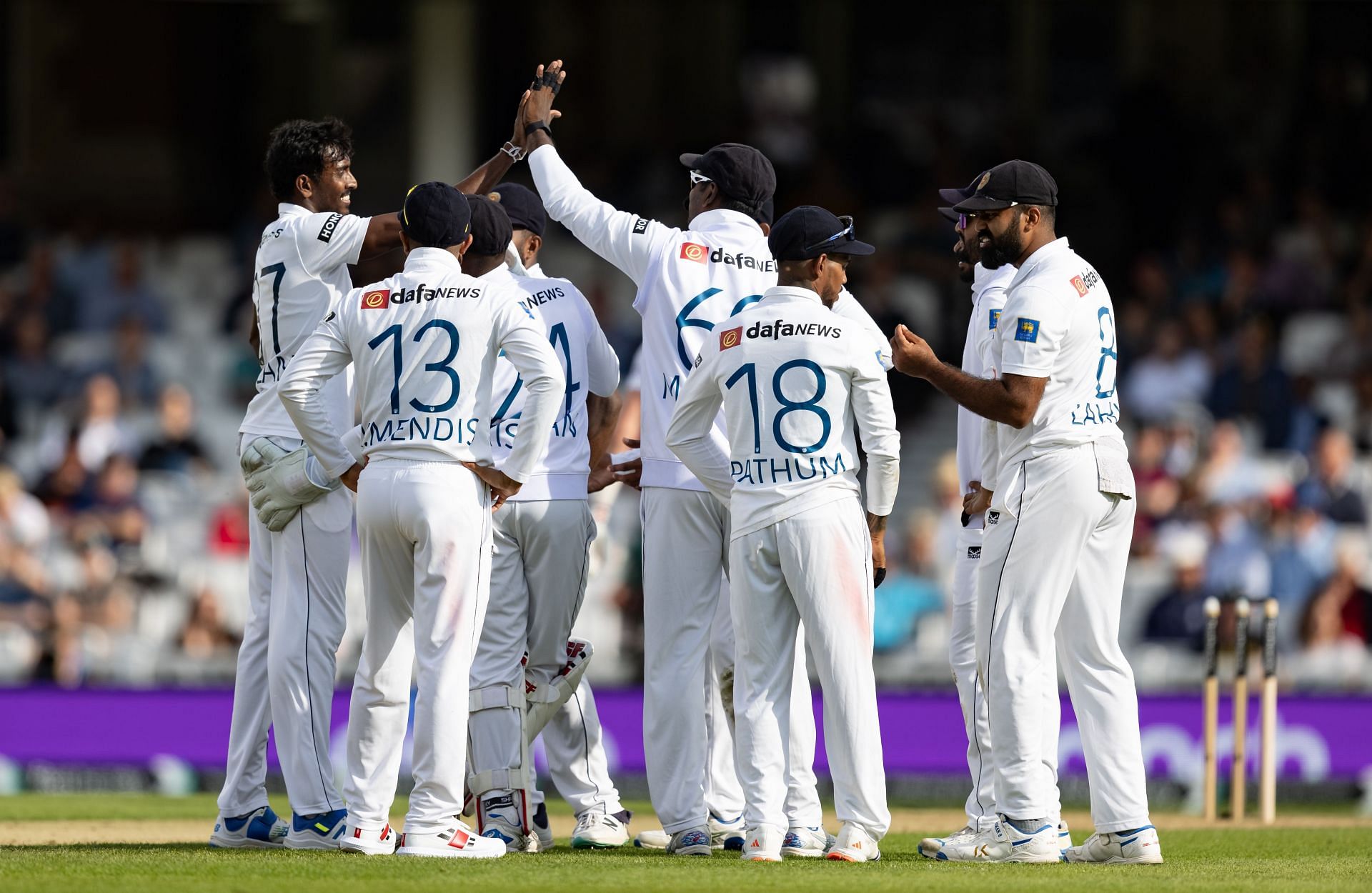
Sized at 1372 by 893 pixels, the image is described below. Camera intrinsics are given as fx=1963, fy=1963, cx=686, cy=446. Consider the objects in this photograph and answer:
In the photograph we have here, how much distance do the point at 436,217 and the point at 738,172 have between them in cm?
133

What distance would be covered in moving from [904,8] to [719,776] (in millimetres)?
14788

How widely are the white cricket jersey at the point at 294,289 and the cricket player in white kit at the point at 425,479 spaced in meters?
0.41

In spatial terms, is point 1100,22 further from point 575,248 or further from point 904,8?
point 575,248

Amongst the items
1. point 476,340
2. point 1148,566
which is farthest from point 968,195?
point 1148,566

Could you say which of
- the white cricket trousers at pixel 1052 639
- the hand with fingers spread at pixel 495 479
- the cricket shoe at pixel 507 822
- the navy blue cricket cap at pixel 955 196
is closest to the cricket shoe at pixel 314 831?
the cricket shoe at pixel 507 822

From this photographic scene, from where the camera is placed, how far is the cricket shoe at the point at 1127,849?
24.1 feet

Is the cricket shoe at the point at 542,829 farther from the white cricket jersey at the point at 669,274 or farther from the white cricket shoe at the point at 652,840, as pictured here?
the white cricket jersey at the point at 669,274

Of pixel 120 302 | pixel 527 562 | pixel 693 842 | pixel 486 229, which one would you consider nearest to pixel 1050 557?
A: pixel 693 842

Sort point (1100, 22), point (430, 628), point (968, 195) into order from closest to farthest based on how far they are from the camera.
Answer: point (430, 628) < point (968, 195) < point (1100, 22)

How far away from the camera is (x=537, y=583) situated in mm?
8086

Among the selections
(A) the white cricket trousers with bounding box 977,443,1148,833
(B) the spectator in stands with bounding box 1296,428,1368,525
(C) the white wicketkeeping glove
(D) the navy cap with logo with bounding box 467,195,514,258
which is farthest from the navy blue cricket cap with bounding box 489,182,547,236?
(B) the spectator in stands with bounding box 1296,428,1368,525

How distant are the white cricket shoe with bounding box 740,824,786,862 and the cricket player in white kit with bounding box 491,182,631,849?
119 centimetres

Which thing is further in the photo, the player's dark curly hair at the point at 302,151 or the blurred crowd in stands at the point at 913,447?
the blurred crowd in stands at the point at 913,447

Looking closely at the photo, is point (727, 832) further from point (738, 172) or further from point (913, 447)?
point (913, 447)
